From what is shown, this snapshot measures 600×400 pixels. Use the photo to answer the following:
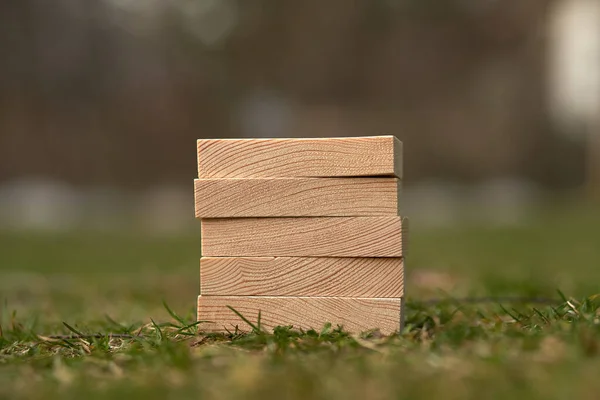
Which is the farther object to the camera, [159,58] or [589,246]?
[159,58]

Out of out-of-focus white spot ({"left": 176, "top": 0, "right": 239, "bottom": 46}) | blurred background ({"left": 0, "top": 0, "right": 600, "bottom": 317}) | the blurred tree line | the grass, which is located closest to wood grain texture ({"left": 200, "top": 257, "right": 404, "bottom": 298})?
the grass

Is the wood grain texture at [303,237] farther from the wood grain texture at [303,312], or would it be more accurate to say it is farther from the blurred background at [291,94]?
the blurred background at [291,94]

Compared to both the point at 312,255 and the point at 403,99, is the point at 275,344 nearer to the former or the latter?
the point at 312,255

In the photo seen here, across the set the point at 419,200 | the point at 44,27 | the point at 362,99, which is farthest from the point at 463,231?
the point at 44,27

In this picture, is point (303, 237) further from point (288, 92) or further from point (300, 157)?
point (288, 92)

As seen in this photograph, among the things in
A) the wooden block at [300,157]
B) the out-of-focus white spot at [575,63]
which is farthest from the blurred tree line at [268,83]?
the wooden block at [300,157]
